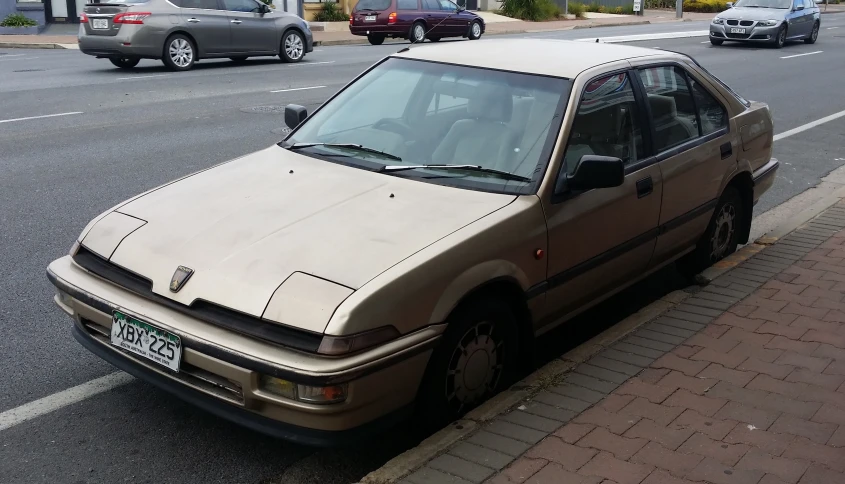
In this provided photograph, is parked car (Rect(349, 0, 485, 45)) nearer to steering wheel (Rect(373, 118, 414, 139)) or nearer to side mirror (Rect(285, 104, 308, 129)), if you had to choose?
side mirror (Rect(285, 104, 308, 129))

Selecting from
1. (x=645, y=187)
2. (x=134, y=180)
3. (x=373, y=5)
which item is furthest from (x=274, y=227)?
(x=373, y=5)

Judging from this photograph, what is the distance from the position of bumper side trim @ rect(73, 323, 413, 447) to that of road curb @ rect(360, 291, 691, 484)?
0.49 ft

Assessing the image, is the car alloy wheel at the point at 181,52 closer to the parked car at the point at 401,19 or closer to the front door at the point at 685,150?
the parked car at the point at 401,19

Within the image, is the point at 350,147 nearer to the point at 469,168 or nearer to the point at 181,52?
the point at 469,168

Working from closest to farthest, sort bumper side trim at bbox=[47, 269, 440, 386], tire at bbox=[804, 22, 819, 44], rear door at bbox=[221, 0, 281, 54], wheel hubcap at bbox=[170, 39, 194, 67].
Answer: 1. bumper side trim at bbox=[47, 269, 440, 386]
2. wheel hubcap at bbox=[170, 39, 194, 67]
3. rear door at bbox=[221, 0, 281, 54]
4. tire at bbox=[804, 22, 819, 44]

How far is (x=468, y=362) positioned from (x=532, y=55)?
1.99 m

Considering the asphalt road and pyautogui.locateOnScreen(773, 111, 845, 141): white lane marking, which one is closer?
the asphalt road

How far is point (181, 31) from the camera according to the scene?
17797 mm

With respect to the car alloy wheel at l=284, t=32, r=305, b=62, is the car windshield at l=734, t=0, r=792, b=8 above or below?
above

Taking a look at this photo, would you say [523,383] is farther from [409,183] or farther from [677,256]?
[677,256]

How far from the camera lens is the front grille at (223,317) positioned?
345 cm

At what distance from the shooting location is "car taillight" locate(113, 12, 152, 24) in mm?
17000

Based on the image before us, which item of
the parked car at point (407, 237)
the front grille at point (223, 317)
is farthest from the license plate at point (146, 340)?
the front grille at point (223, 317)

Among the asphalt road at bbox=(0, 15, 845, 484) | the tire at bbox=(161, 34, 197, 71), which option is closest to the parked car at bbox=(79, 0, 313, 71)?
the tire at bbox=(161, 34, 197, 71)
